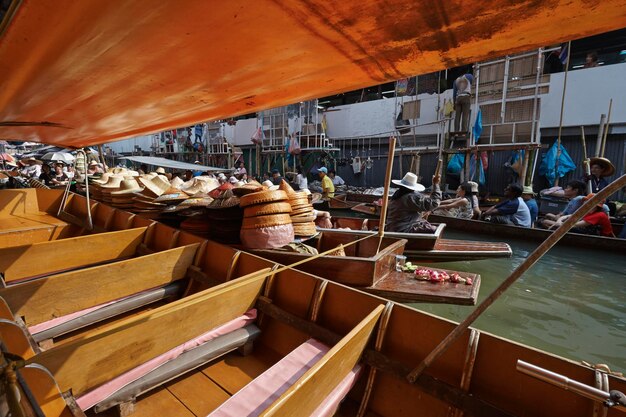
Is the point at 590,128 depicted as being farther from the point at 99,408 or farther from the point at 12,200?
the point at 12,200

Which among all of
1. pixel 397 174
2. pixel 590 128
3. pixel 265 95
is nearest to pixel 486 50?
pixel 265 95

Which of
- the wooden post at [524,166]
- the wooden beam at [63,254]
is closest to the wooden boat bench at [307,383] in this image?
the wooden beam at [63,254]

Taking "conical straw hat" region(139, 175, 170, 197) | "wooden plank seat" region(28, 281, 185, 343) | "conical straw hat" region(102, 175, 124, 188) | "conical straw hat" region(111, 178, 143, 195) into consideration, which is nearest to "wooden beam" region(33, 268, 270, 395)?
"wooden plank seat" region(28, 281, 185, 343)

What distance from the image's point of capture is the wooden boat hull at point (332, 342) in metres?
1.71

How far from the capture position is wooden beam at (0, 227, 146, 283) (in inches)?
126

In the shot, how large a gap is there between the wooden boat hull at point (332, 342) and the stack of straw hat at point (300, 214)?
4.59ft

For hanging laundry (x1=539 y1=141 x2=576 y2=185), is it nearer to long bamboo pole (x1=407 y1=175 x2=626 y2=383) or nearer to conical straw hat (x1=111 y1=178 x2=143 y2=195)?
long bamboo pole (x1=407 y1=175 x2=626 y2=383)

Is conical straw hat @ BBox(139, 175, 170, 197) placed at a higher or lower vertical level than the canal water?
higher

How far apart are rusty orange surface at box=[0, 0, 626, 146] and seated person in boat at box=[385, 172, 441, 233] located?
3.65 metres

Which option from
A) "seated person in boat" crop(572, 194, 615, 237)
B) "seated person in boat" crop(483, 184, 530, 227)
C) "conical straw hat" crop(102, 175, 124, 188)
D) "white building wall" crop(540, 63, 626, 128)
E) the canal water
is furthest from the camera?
"white building wall" crop(540, 63, 626, 128)

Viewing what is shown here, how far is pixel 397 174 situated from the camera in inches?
591

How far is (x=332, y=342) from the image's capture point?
2.30 m

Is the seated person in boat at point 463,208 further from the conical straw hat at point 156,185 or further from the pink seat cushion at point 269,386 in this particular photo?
the pink seat cushion at point 269,386

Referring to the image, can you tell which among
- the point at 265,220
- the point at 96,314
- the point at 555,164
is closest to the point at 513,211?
the point at 555,164
